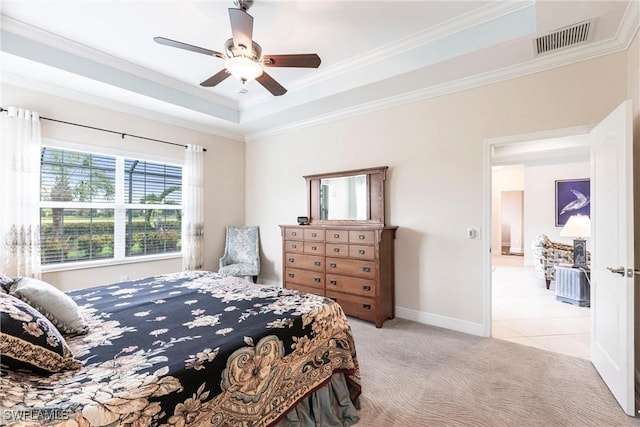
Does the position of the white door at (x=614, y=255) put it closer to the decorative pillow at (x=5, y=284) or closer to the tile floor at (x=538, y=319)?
the tile floor at (x=538, y=319)

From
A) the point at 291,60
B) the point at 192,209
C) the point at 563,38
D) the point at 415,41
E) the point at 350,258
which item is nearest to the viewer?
the point at 291,60

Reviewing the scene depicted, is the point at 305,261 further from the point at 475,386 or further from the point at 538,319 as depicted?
the point at 538,319

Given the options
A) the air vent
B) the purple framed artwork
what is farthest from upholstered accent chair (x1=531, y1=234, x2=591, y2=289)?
the air vent

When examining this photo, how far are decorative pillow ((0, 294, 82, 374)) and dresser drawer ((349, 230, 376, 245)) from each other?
272 cm

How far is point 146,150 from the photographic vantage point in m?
4.15

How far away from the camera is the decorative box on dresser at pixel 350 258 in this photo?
3.40 meters

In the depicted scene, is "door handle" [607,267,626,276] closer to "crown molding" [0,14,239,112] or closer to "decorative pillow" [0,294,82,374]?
"decorative pillow" [0,294,82,374]

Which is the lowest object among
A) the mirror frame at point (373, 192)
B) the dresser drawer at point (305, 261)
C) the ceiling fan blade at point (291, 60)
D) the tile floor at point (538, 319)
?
the tile floor at point (538, 319)

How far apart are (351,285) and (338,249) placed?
0.46 m

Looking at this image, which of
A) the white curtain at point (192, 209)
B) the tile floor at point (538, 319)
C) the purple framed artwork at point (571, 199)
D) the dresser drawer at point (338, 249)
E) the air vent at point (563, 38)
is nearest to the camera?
the air vent at point (563, 38)

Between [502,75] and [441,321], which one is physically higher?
[502,75]

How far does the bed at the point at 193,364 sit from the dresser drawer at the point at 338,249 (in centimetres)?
149

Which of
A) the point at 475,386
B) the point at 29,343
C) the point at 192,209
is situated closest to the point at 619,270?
the point at 475,386

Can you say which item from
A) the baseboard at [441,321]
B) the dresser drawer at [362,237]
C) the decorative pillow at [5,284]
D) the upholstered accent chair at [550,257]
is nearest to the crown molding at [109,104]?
the decorative pillow at [5,284]
